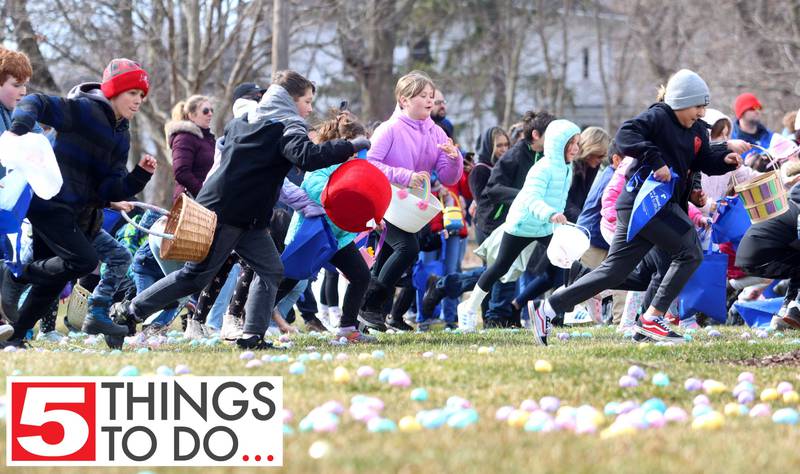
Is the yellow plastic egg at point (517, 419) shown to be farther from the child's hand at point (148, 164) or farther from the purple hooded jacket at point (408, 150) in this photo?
the purple hooded jacket at point (408, 150)

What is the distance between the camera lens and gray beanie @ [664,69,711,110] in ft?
25.6

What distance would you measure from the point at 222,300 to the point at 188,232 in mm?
3137

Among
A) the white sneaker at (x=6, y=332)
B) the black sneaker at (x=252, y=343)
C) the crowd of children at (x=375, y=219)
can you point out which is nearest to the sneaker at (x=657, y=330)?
the crowd of children at (x=375, y=219)

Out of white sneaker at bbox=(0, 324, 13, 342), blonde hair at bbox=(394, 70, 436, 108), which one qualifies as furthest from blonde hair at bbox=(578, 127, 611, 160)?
white sneaker at bbox=(0, 324, 13, 342)

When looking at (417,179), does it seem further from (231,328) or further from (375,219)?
(231,328)

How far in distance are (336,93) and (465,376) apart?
1125 inches

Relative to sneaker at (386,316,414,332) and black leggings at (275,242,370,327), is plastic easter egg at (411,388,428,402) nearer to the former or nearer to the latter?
black leggings at (275,242,370,327)

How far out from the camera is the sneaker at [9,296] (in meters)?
8.18

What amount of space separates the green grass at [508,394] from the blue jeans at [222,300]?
1.49 metres

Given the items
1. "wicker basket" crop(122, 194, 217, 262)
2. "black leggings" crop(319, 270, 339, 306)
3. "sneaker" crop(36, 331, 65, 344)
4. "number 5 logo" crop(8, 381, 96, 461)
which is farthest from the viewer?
"black leggings" crop(319, 270, 339, 306)

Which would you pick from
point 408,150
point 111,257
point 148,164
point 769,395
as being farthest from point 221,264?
point 769,395

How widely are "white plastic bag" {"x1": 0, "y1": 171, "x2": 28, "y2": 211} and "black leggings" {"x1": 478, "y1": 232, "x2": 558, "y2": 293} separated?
15.1 feet

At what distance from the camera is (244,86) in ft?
30.5

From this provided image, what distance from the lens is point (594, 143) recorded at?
1155cm
